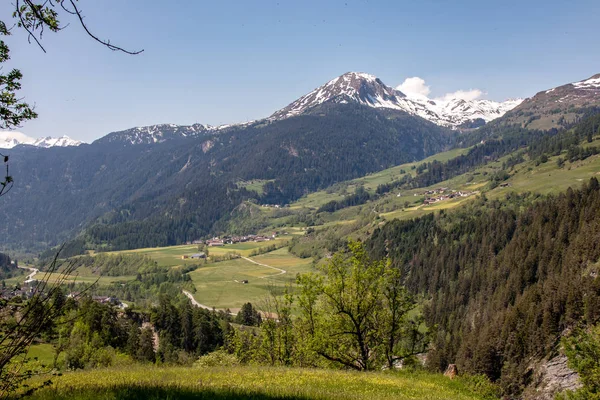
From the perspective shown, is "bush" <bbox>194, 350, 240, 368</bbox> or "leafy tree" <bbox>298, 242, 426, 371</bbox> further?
"bush" <bbox>194, 350, 240, 368</bbox>

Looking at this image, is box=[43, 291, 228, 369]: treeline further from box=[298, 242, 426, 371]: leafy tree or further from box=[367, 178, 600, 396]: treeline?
box=[367, 178, 600, 396]: treeline

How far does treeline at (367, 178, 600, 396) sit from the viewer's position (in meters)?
79.2

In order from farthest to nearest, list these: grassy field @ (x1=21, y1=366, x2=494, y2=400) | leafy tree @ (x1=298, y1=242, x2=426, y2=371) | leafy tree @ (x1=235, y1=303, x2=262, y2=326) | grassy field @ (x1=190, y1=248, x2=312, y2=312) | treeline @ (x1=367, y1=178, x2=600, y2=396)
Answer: grassy field @ (x1=190, y1=248, x2=312, y2=312)
leafy tree @ (x1=235, y1=303, x2=262, y2=326)
treeline @ (x1=367, y1=178, x2=600, y2=396)
leafy tree @ (x1=298, y1=242, x2=426, y2=371)
grassy field @ (x1=21, y1=366, x2=494, y2=400)

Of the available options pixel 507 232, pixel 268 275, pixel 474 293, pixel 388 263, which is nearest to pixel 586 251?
pixel 474 293

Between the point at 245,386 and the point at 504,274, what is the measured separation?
13049cm

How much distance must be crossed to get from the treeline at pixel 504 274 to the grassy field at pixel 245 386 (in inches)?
614

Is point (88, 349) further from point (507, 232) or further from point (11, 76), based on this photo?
point (507, 232)

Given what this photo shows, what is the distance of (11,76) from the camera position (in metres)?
11.1

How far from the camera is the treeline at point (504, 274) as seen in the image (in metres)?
79.2

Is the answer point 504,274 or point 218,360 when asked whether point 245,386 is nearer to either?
point 218,360

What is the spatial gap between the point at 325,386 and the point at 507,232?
153 m

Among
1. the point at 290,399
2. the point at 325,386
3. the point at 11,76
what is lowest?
the point at 325,386

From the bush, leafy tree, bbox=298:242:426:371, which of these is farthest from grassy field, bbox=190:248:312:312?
leafy tree, bbox=298:242:426:371

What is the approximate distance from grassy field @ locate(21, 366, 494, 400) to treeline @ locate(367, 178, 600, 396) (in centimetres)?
1560
